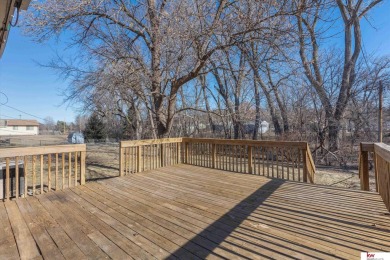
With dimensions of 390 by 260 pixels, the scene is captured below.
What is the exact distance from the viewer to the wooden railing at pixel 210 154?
5.11 meters

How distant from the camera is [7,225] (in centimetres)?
256

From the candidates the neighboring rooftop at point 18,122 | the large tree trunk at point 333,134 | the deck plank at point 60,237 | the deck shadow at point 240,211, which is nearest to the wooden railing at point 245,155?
the deck shadow at point 240,211

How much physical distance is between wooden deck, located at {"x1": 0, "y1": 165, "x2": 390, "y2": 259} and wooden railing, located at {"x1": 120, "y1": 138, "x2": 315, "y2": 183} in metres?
1.02

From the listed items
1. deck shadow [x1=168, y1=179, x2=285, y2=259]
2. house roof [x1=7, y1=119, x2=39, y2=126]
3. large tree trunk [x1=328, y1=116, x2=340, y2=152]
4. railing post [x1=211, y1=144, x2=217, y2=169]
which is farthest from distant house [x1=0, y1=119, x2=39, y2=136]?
deck shadow [x1=168, y1=179, x2=285, y2=259]

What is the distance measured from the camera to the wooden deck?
2041mm

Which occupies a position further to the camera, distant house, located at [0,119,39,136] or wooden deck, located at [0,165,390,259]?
distant house, located at [0,119,39,136]

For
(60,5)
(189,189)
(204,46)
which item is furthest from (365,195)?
(60,5)

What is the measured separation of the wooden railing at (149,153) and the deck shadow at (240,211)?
115 inches

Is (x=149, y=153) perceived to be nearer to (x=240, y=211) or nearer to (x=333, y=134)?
(x=240, y=211)

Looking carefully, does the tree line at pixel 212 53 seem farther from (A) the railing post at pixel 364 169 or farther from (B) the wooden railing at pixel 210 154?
(A) the railing post at pixel 364 169

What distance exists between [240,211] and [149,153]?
3.54m

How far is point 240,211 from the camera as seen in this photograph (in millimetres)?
2979

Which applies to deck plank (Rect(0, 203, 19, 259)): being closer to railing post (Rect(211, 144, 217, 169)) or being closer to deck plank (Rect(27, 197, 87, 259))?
deck plank (Rect(27, 197, 87, 259))

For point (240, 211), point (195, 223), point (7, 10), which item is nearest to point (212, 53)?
point (240, 211)
